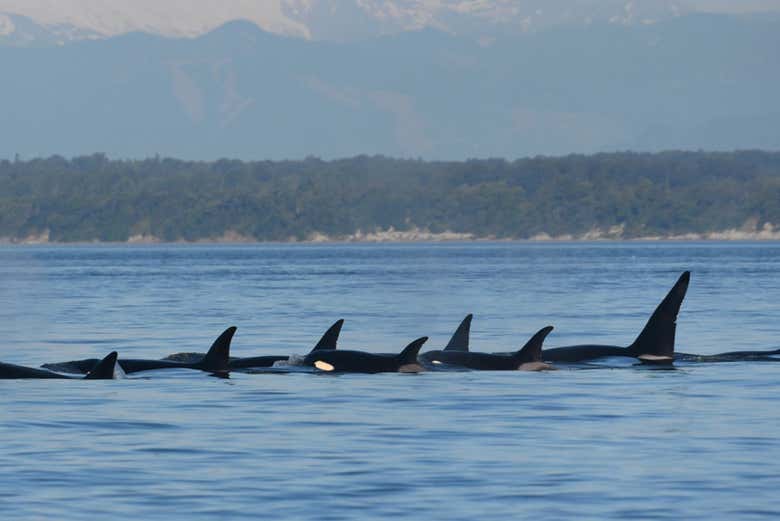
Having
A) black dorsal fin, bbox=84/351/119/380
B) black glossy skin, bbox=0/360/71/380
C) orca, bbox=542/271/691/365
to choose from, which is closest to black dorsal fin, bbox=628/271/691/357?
orca, bbox=542/271/691/365

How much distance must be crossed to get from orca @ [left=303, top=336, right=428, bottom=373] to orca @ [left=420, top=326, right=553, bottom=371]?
36.8 inches

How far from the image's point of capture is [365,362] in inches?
1040

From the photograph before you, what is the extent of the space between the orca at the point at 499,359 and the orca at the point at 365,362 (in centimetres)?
94

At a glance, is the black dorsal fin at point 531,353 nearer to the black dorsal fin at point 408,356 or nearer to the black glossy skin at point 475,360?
the black glossy skin at point 475,360

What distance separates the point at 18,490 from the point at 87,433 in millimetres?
3613

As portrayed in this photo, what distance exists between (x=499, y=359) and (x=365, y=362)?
1.97 meters

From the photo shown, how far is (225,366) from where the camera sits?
2669 centimetres

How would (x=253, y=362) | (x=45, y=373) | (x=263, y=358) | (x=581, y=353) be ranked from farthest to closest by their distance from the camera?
(x=581, y=353) < (x=263, y=358) < (x=253, y=362) < (x=45, y=373)

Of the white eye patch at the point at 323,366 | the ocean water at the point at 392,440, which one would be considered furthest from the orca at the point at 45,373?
the white eye patch at the point at 323,366

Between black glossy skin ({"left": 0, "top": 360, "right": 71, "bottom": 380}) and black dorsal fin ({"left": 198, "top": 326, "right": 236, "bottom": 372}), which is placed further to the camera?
black dorsal fin ({"left": 198, "top": 326, "right": 236, "bottom": 372})

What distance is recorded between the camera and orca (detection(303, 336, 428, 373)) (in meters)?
26.2

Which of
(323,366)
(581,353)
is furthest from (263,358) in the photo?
(581,353)

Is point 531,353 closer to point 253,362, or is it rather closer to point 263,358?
point 263,358

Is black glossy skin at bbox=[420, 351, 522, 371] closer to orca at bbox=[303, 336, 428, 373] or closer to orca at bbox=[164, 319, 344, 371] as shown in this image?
orca at bbox=[303, 336, 428, 373]
